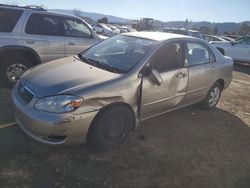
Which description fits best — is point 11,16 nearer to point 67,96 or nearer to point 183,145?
point 67,96

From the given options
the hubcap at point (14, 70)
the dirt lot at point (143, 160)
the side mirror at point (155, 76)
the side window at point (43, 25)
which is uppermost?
the side window at point (43, 25)

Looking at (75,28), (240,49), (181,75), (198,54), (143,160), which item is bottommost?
(143,160)

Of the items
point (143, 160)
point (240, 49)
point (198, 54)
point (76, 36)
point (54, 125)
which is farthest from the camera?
point (240, 49)

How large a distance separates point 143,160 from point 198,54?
251cm

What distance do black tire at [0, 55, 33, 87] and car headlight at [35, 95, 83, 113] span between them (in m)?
3.02

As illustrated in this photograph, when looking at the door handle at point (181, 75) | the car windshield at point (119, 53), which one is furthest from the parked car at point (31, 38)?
the door handle at point (181, 75)

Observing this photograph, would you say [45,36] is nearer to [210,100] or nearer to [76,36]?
[76,36]

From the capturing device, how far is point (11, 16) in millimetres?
6117

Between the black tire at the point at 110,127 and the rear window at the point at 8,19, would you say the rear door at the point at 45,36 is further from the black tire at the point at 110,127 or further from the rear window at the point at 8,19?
the black tire at the point at 110,127

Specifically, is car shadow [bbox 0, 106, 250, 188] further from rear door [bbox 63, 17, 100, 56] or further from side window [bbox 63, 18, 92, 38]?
side window [bbox 63, 18, 92, 38]

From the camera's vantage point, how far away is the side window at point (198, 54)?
5.10 metres

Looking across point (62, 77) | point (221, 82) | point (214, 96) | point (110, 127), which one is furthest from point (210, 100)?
point (62, 77)

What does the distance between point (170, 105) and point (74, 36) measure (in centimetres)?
340

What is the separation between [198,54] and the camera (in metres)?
5.40
